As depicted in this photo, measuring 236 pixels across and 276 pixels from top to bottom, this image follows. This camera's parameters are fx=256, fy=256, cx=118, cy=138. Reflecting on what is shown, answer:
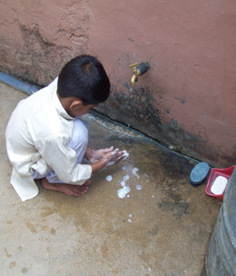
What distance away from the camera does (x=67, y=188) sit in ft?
5.82

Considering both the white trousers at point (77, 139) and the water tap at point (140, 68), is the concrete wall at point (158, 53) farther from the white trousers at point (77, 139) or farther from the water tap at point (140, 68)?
the white trousers at point (77, 139)

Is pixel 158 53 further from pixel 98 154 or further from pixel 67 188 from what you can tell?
pixel 67 188

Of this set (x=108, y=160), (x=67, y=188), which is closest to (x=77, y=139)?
(x=108, y=160)

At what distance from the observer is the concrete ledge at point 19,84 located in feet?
8.75

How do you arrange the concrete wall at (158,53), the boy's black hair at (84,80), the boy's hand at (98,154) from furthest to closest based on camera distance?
the boy's hand at (98,154) < the concrete wall at (158,53) < the boy's black hair at (84,80)

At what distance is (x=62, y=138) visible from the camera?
143 centimetres

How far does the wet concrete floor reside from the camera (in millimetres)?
1456

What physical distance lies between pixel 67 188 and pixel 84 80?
80 cm

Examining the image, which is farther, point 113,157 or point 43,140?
point 113,157

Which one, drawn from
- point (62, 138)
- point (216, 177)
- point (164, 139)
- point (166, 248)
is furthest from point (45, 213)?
point (216, 177)

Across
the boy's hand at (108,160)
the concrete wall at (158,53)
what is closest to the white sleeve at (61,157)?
the boy's hand at (108,160)

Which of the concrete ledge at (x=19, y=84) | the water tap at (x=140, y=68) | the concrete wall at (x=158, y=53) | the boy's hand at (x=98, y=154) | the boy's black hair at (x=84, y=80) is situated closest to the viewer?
the boy's black hair at (x=84, y=80)

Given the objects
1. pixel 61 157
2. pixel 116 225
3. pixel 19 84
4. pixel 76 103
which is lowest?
pixel 116 225

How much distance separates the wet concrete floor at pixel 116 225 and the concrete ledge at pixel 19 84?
888 millimetres
